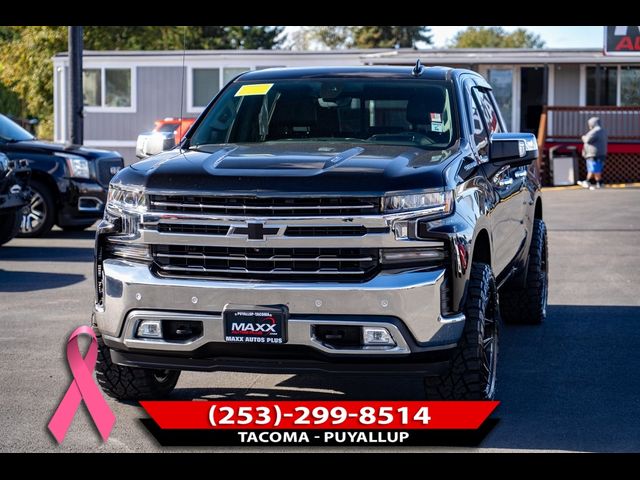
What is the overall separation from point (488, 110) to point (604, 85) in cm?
2785

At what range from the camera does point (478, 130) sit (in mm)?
7578

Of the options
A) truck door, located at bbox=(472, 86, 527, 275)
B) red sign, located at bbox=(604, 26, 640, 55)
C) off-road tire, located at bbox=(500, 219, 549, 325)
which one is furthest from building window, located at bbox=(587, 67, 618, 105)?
truck door, located at bbox=(472, 86, 527, 275)

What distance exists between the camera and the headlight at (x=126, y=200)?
20.1 ft

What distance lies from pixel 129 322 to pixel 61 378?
166 cm

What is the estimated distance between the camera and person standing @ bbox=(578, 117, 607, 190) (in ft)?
94.4

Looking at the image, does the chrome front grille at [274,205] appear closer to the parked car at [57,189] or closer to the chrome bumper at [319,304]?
the chrome bumper at [319,304]

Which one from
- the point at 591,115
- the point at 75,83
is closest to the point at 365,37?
the point at 591,115

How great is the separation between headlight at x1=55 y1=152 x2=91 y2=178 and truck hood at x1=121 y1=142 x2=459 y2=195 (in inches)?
409

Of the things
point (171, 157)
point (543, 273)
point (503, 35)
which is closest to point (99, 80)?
point (543, 273)

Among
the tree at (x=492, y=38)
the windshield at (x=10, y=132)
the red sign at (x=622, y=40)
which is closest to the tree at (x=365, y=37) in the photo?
the tree at (x=492, y=38)

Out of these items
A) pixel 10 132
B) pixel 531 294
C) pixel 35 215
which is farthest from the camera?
pixel 10 132

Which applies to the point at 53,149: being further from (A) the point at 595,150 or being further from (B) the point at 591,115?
(B) the point at 591,115

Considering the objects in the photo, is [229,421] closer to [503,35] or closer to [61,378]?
[61,378]

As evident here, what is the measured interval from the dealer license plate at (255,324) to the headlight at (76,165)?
11.3m
